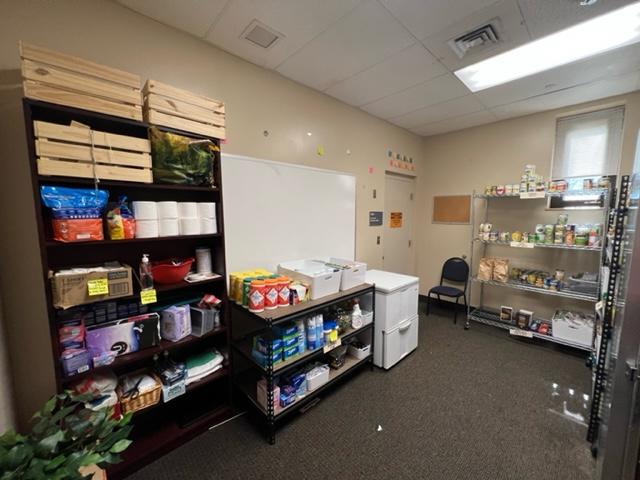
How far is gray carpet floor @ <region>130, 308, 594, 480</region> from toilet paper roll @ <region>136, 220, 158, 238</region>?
4.51ft

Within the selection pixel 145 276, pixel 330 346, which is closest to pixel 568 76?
pixel 330 346

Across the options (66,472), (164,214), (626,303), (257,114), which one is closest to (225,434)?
(66,472)

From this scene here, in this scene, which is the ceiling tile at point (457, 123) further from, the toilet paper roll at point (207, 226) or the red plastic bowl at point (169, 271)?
the red plastic bowl at point (169, 271)

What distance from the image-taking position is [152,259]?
1741 millimetres

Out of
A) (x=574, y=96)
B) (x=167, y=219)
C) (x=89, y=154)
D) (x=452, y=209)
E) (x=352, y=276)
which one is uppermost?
(x=574, y=96)

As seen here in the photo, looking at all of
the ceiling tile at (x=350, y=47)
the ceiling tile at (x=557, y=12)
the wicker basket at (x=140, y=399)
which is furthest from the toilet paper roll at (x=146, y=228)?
the ceiling tile at (x=557, y=12)

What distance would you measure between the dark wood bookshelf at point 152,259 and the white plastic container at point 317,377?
60 centimetres

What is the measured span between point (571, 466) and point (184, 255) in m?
2.80

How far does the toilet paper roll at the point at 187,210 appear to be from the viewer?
1592 mm

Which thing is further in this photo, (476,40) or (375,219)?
(375,219)

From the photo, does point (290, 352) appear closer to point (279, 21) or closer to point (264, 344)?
point (264, 344)

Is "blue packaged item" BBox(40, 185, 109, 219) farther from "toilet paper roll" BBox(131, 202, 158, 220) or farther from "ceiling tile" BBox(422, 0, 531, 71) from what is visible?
"ceiling tile" BBox(422, 0, 531, 71)

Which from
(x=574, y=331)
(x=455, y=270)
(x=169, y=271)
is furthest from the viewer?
(x=455, y=270)

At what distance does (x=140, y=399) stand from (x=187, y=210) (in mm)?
1121
